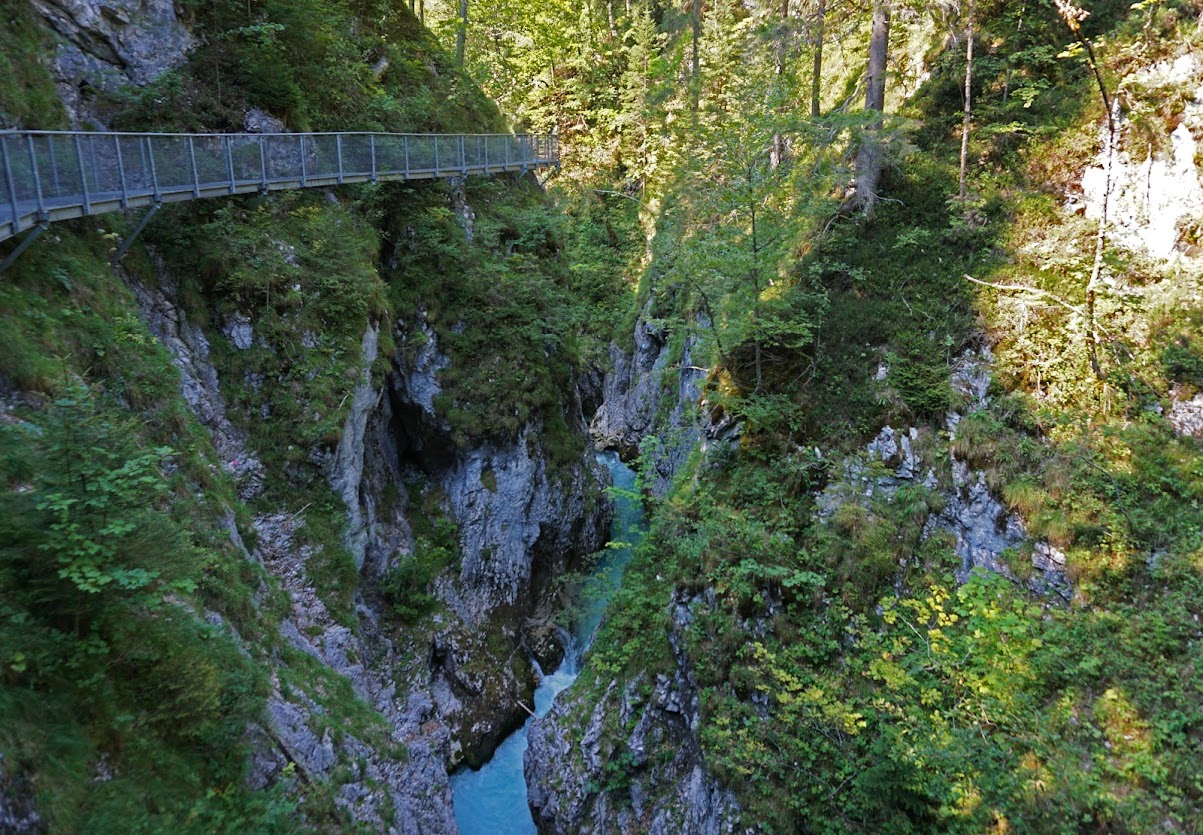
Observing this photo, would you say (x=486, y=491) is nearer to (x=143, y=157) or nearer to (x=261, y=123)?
(x=143, y=157)

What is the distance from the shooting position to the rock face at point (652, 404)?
1381 centimetres

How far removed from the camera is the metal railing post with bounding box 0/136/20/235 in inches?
273

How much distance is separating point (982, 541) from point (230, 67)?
1639 cm

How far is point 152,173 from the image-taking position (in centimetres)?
967

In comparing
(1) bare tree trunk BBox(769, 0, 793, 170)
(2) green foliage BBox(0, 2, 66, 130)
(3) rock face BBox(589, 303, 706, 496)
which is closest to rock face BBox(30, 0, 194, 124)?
(2) green foliage BBox(0, 2, 66, 130)

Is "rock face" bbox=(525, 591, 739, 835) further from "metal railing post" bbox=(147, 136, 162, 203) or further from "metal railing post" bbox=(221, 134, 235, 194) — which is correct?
"metal railing post" bbox=(221, 134, 235, 194)

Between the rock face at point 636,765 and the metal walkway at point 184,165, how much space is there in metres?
9.71

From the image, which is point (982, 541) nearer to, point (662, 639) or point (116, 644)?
point (662, 639)

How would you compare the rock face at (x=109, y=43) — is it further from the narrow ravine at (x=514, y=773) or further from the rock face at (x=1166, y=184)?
the rock face at (x=1166, y=184)

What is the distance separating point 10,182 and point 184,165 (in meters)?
3.61

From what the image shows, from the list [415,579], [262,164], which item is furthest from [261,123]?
[415,579]

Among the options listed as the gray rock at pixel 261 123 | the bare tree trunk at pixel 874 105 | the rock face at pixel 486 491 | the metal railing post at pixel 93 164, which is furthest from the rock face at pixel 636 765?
the gray rock at pixel 261 123

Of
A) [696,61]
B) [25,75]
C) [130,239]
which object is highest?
[696,61]

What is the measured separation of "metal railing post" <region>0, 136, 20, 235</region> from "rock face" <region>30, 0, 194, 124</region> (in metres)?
4.19
